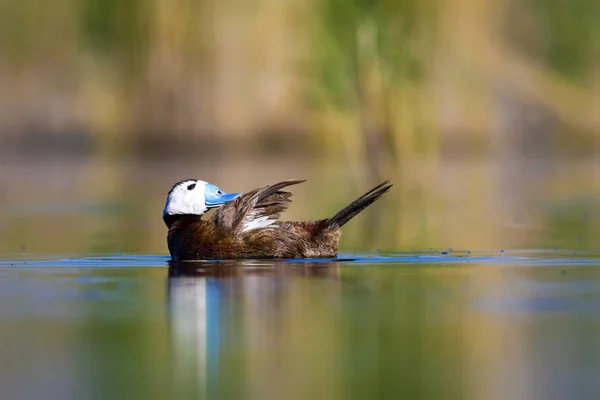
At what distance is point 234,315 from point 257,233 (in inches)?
115

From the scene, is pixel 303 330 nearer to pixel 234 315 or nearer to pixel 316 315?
pixel 316 315

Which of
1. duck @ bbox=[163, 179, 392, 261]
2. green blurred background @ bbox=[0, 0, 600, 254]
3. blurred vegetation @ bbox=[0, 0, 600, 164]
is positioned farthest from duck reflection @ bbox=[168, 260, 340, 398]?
blurred vegetation @ bbox=[0, 0, 600, 164]

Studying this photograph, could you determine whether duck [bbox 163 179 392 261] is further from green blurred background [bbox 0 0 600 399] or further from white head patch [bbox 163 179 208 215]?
green blurred background [bbox 0 0 600 399]

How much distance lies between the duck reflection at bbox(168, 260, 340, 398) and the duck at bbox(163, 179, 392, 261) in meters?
0.17

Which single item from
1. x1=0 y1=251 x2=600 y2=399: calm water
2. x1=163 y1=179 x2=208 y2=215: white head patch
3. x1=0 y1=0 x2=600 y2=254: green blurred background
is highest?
→ x1=0 y1=0 x2=600 y2=254: green blurred background

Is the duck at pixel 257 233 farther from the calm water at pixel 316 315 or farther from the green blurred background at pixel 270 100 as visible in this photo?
the green blurred background at pixel 270 100

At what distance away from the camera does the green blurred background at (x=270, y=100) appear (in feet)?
A: 82.2

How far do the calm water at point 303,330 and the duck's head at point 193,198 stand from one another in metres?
0.69

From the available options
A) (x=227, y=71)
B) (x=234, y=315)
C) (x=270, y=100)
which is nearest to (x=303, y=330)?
(x=234, y=315)

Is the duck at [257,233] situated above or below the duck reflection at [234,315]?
above

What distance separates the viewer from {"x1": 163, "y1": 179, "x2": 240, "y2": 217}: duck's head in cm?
1161

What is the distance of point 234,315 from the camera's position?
27.3ft

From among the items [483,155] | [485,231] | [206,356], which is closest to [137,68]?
[483,155]

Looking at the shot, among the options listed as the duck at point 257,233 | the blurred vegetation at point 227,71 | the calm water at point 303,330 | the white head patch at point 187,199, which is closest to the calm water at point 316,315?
the calm water at point 303,330
